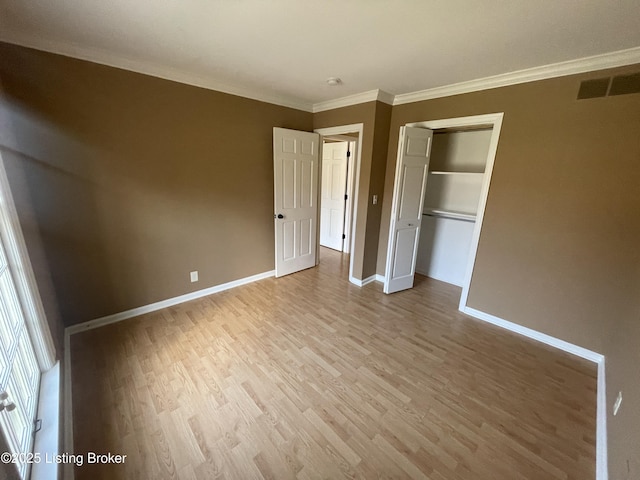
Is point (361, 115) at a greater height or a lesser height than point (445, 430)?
greater

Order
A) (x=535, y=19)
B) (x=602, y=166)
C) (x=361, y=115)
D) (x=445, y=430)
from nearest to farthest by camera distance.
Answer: (x=535, y=19) < (x=445, y=430) < (x=602, y=166) < (x=361, y=115)

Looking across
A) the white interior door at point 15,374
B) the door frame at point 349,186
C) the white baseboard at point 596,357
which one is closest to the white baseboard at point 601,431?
the white baseboard at point 596,357

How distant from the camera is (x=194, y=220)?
2.78 metres

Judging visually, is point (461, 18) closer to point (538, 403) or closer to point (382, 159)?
point (382, 159)

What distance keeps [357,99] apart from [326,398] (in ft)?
10.0

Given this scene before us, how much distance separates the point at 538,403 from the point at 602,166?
185 centimetres

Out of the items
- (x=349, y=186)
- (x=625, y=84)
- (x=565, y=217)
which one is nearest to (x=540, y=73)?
(x=625, y=84)

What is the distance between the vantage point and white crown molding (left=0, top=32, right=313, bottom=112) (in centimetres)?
179

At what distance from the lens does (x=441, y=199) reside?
11.7 feet

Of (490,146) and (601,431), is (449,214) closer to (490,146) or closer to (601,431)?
(490,146)

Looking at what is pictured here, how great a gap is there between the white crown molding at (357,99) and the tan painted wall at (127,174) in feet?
1.95

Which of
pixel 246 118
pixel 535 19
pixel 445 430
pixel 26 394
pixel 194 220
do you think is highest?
pixel 535 19

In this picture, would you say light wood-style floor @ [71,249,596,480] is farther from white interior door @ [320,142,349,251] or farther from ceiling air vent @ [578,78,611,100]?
white interior door @ [320,142,349,251]

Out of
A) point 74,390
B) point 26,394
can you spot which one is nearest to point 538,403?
point 26,394
